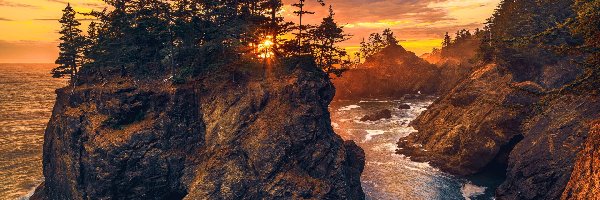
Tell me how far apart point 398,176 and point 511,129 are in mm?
18824

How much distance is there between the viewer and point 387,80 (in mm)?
147500

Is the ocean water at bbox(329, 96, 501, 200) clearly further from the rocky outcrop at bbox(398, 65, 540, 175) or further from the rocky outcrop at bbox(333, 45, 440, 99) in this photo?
the rocky outcrop at bbox(333, 45, 440, 99)

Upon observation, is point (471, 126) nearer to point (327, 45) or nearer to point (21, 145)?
point (327, 45)

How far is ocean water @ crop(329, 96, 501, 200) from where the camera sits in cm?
4875

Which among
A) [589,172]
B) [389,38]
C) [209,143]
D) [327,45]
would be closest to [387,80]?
[389,38]

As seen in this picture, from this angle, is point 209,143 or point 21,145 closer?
point 209,143

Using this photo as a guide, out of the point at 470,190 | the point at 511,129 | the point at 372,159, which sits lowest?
the point at 470,190

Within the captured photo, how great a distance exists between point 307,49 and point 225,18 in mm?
14748

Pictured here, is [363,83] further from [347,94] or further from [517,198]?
[517,198]

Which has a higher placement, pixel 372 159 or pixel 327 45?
pixel 327 45

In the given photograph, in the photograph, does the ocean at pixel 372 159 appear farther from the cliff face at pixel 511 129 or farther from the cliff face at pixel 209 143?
the cliff face at pixel 209 143

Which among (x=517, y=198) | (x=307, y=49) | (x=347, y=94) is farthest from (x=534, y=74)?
(x=347, y=94)

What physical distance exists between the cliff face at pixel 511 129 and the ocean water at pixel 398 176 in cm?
292

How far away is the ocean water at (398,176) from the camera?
4875 cm
